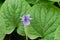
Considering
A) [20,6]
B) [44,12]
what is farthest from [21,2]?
[44,12]

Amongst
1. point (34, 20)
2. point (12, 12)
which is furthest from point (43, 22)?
point (12, 12)

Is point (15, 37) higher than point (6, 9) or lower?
lower

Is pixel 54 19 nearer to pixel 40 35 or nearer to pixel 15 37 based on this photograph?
pixel 40 35

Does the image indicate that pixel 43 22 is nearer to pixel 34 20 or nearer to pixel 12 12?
pixel 34 20

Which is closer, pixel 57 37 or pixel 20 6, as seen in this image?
pixel 57 37
